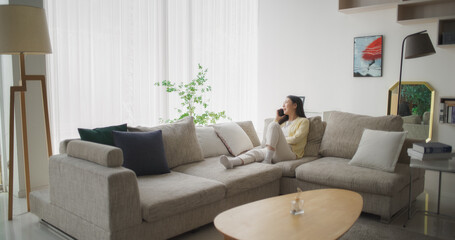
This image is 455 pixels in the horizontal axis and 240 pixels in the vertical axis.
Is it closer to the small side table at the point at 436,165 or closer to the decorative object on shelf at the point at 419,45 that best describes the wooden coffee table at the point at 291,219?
the small side table at the point at 436,165

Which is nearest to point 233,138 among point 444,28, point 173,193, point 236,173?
point 236,173

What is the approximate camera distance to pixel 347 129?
12.9ft

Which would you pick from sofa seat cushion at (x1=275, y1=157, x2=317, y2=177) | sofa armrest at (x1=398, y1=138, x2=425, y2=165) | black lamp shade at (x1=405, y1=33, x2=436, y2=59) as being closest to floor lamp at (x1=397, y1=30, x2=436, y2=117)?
black lamp shade at (x1=405, y1=33, x2=436, y2=59)

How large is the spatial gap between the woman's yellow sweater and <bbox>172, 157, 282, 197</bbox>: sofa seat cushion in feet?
1.54

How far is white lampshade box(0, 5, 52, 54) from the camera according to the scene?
2953 mm

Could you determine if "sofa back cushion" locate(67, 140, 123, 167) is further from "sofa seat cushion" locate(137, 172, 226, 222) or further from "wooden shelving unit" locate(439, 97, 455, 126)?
"wooden shelving unit" locate(439, 97, 455, 126)

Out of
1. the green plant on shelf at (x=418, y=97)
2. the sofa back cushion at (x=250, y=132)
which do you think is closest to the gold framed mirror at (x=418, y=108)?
the green plant on shelf at (x=418, y=97)

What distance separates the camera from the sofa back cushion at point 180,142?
348 centimetres

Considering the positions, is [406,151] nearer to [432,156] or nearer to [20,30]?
[432,156]

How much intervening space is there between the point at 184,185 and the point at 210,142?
115 centimetres

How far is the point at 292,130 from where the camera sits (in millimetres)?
4094

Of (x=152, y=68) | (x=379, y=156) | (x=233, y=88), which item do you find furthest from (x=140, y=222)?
(x=233, y=88)

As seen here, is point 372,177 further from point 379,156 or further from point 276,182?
point 276,182

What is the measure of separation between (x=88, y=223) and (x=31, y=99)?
189 centimetres
